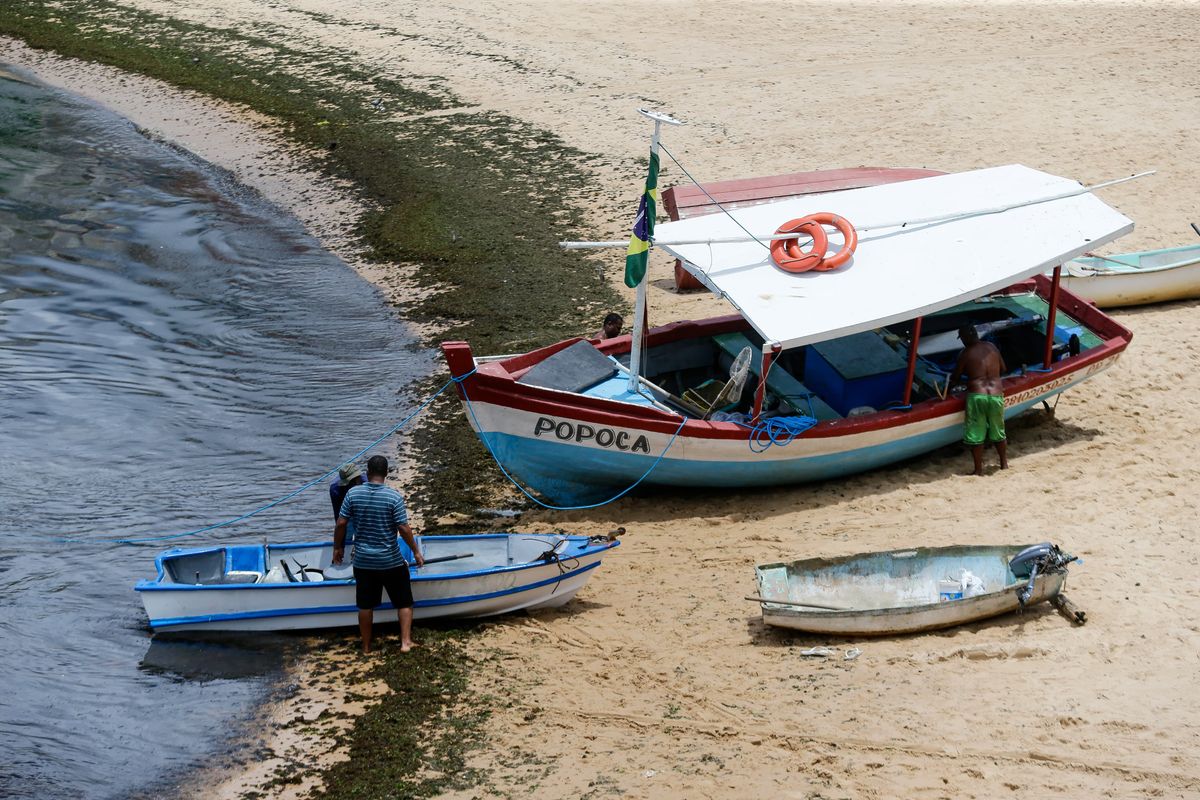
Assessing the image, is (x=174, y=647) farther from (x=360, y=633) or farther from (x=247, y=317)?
(x=247, y=317)

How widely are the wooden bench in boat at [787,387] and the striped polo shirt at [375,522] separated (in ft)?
13.5

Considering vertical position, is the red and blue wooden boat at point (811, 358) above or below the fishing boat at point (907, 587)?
above

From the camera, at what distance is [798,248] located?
38.8 feet

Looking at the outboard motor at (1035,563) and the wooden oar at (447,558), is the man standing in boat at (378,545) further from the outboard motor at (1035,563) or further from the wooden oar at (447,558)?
the outboard motor at (1035,563)

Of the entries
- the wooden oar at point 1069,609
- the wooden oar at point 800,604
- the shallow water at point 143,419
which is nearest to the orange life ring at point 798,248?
the wooden oar at point 800,604

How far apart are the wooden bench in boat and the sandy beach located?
2.57ft

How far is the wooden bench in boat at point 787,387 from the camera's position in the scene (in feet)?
39.3

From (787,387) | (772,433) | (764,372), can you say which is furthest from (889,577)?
(787,387)

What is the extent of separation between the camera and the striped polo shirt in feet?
30.6

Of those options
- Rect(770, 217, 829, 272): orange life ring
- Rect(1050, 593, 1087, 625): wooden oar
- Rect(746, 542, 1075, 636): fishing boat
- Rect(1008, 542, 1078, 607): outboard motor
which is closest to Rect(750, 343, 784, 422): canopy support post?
Rect(770, 217, 829, 272): orange life ring

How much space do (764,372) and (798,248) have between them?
1541mm

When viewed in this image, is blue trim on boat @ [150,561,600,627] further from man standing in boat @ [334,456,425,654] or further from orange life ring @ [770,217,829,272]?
orange life ring @ [770,217,829,272]

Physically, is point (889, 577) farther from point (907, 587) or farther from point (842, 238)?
point (842, 238)

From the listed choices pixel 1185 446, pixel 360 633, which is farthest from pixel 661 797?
pixel 1185 446
